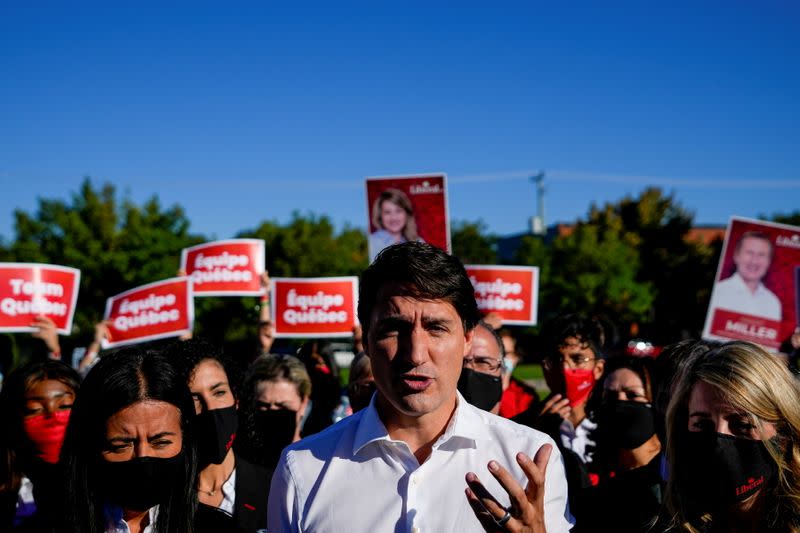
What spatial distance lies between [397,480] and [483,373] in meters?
2.18

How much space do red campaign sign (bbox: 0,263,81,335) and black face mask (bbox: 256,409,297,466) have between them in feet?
14.2

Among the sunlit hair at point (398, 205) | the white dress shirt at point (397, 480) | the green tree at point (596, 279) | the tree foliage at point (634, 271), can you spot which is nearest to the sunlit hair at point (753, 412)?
the white dress shirt at point (397, 480)

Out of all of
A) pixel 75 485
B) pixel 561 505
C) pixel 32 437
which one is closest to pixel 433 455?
pixel 561 505

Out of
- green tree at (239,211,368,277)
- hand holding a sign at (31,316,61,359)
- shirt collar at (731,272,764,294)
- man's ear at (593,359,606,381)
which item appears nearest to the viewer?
man's ear at (593,359,606,381)

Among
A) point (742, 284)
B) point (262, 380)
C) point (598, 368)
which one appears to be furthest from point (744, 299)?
point (262, 380)

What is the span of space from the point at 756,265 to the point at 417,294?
750 centimetres

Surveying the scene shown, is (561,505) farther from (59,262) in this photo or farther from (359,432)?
(59,262)

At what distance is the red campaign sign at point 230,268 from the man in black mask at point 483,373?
573 centimetres

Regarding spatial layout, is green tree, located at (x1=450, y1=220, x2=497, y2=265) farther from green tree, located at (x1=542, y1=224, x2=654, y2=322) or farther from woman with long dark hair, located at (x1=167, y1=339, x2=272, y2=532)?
woman with long dark hair, located at (x1=167, y1=339, x2=272, y2=532)

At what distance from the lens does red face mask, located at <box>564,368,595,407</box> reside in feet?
16.2

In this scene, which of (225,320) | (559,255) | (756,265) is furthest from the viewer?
(559,255)

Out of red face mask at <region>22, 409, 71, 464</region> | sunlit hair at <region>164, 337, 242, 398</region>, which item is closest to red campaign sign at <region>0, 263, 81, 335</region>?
sunlit hair at <region>164, 337, 242, 398</region>

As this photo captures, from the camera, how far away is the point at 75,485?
289 centimetres

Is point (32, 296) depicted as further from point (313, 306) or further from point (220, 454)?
point (220, 454)
